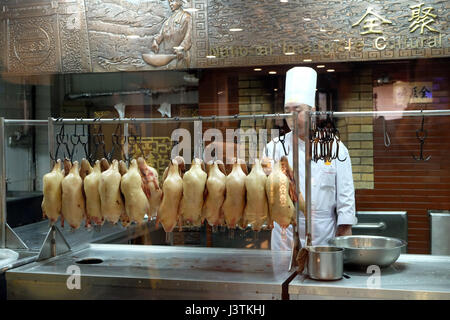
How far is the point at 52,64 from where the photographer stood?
14.0 feet

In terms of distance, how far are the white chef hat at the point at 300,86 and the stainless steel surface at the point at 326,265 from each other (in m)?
1.41

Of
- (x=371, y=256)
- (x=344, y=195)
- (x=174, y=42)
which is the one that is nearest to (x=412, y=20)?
(x=344, y=195)

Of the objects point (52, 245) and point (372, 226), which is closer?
point (52, 245)

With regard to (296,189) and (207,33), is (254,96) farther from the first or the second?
(296,189)

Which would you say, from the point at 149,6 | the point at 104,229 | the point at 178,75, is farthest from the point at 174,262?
the point at 149,6

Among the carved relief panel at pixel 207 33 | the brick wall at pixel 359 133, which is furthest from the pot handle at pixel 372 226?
the carved relief panel at pixel 207 33

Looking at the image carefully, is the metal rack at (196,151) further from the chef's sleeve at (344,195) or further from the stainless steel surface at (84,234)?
the chef's sleeve at (344,195)

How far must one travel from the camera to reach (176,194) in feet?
8.14

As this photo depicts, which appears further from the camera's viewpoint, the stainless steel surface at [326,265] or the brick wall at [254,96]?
the brick wall at [254,96]

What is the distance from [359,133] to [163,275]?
90.4 inches

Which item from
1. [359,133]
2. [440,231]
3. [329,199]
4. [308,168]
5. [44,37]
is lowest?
[440,231]

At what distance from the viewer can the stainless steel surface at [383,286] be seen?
200 centimetres

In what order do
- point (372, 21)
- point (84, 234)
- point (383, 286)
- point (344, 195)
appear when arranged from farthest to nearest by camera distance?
point (372, 21), point (84, 234), point (344, 195), point (383, 286)
